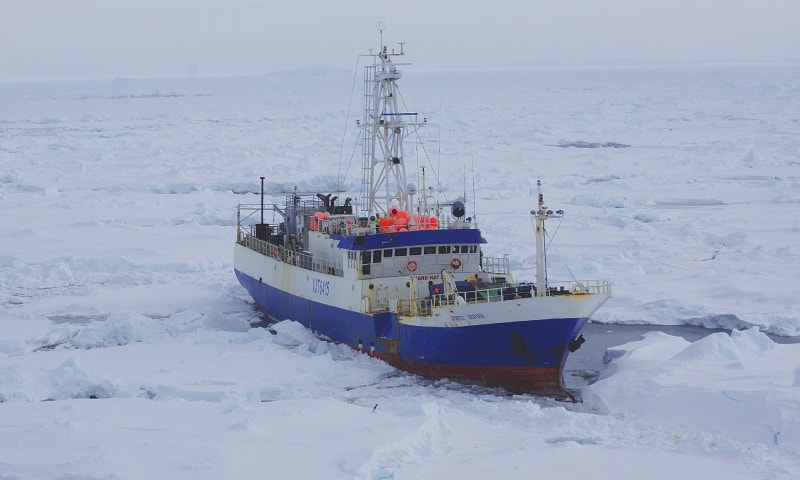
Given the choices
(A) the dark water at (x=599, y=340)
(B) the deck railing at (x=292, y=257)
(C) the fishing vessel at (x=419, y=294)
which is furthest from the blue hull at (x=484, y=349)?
(B) the deck railing at (x=292, y=257)

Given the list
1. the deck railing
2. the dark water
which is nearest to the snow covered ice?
the dark water

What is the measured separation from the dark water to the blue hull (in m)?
0.70

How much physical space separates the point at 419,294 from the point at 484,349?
254cm

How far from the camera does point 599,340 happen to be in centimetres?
2231

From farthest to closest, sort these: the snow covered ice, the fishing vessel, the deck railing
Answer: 1. the deck railing
2. the fishing vessel
3. the snow covered ice

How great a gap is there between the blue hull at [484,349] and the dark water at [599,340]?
70 cm

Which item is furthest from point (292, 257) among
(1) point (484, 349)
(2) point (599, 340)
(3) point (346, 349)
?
(2) point (599, 340)

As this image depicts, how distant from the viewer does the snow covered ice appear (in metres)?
14.1

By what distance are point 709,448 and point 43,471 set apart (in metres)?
8.68

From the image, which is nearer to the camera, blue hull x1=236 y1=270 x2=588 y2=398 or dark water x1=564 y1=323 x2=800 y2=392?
blue hull x1=236 y1=270 x2=588 y2=398

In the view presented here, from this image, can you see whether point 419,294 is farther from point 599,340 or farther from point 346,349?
point 599,340

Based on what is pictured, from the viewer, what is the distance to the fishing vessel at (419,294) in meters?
18.9

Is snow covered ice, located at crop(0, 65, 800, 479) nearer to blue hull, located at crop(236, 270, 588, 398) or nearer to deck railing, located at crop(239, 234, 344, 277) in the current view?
blue hull, located at crop(236, 270, 588, 398)

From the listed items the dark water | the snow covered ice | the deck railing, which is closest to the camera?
the snow covered ice
